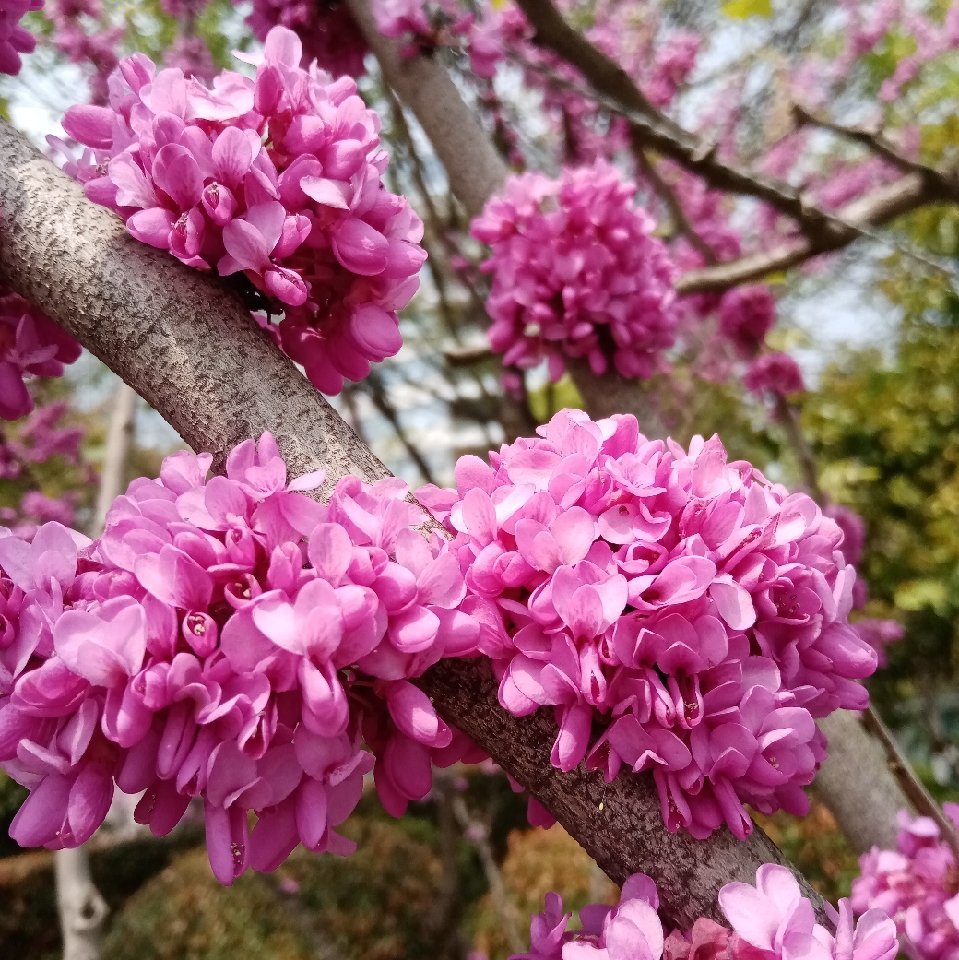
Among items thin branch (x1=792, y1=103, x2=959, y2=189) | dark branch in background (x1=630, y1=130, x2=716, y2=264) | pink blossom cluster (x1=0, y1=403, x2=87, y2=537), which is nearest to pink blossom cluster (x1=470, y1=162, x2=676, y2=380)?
thin branch (x1=792, y1=103, x2=959, y2=189)

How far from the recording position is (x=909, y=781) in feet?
4.46

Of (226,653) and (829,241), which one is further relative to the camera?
(829,241)

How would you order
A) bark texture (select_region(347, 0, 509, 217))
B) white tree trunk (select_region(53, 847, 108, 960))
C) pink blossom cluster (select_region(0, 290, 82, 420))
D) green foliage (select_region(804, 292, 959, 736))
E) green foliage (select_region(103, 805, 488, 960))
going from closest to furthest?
pink blossom cluster (select_region(0, 290, 82, 420))
bark texture (select_region(347, 0, 509, 217))
white tree trunk (select_region(53, 847, 108, 960))
green foliage (select_region(103, 805, 488, 960))
green foliage (select_region(804, 292, 959, 736))

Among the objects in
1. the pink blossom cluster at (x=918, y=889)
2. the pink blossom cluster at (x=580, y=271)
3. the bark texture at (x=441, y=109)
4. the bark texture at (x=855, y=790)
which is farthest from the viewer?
the bark texture at (x=441, y=109)

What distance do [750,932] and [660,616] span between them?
34cm

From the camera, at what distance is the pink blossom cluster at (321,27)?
2.28m

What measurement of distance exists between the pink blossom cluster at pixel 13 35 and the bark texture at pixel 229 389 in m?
0.32

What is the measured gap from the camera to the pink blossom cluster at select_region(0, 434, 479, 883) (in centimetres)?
73

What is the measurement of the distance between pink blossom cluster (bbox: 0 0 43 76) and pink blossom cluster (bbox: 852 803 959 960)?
2130mm

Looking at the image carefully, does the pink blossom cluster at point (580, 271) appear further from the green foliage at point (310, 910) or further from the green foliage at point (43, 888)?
the green foliage at point (43, 888)

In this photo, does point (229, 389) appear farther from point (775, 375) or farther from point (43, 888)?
point (43, 888)

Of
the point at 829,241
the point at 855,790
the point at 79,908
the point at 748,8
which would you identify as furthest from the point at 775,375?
the point at 79,908

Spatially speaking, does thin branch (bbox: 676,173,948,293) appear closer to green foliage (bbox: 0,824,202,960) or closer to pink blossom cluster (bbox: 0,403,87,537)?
pink blossom cluster (bbox: 0,403,87,537)

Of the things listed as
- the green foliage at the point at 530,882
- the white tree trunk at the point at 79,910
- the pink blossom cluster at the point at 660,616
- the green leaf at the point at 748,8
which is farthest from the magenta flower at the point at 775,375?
the green foliage at the point at 530,882
